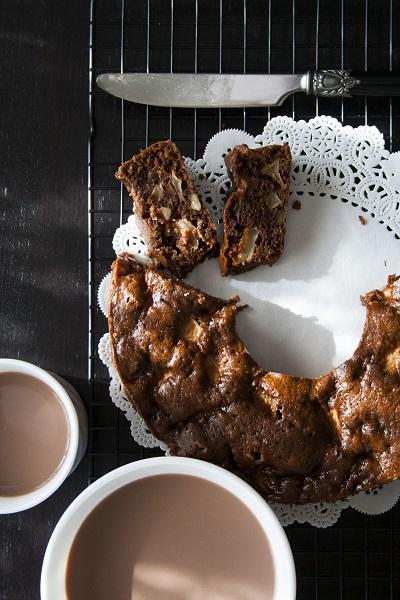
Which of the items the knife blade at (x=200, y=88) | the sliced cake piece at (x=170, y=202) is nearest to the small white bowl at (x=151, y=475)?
the sliced cake piece at (x=170, y=202)

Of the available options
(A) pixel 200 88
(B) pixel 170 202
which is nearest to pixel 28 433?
(B) pixel 170 202

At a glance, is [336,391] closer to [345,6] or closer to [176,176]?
[176,176]

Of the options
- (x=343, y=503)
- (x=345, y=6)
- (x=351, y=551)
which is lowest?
(x=351, y=551)

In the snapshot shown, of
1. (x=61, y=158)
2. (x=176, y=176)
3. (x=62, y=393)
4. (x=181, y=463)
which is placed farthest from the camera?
(x=61, y=158)

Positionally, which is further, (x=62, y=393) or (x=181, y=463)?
(x=62, y=393)

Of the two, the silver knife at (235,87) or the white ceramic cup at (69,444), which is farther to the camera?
the silver knife at (235,87)

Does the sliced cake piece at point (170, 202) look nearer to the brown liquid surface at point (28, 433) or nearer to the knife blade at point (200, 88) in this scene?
the knife blade at point (200, 88)

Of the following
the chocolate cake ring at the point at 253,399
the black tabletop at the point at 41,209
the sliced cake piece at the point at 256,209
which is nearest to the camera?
the chocolate cake ring at the point at 253,399

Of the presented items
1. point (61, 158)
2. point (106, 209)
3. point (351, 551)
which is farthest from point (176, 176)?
point (351, 551)
